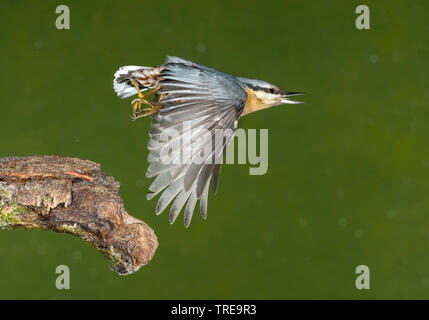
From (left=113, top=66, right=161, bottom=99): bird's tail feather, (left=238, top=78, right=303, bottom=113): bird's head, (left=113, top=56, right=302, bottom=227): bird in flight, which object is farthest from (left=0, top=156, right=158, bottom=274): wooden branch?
(left=238, top=78, right=303, bottom=113): bird's head

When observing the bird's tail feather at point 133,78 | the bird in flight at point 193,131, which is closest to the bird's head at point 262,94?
the bird in flight at point 193,131

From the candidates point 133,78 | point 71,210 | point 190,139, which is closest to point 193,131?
point 190,139

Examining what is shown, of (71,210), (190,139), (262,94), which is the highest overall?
(262,94)

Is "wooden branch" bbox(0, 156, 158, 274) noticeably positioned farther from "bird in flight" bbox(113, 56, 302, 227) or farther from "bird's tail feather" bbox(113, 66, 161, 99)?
"bird's tail feather" bbox(113, 66, 161, 99)

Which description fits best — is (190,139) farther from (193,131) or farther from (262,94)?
(262,94)

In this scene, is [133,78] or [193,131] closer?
[193,131]

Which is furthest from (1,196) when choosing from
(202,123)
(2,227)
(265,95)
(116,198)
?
(265,95)

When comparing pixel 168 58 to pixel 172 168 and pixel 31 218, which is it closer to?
pixel 172 168
